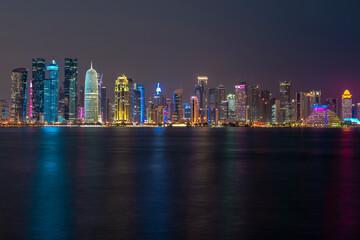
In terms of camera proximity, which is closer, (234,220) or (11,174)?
(234,220)

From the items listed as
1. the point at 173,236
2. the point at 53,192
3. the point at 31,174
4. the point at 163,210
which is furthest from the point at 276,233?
the point at 31,174

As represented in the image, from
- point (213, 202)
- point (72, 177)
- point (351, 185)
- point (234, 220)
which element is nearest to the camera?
point (234, 220)

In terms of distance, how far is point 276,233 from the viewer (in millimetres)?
16031

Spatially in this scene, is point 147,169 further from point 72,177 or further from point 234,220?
point 234,220

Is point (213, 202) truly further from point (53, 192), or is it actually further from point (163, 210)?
point (53, 192)

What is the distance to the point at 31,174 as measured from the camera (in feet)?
120

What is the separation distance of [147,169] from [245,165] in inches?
404

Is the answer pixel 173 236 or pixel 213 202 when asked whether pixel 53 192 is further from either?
pixel 173 236

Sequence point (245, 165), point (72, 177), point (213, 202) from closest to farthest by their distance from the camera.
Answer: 1. point (213, 202)
2. point (72, 177)
3. point (245, 165)

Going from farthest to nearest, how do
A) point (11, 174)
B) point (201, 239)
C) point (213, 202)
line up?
point (11, 174), point (213, 202), point (201, 239)

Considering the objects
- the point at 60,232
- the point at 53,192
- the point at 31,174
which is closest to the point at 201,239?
the point at 60,232

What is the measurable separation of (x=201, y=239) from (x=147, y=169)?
85.0 ft

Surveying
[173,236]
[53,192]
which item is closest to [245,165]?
[53,192]

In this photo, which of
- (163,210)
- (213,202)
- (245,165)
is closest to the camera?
(163,210)
